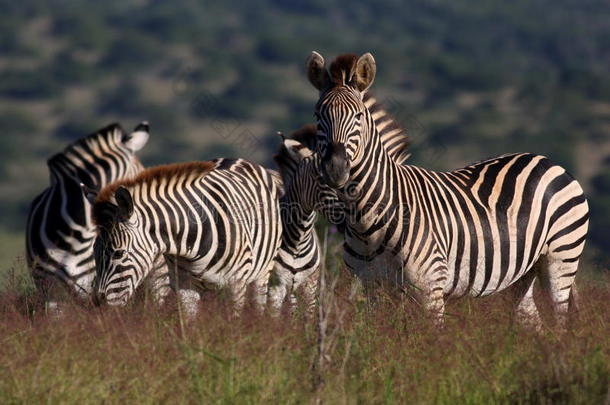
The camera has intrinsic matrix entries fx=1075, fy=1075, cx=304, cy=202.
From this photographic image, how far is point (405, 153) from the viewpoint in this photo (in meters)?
9.02

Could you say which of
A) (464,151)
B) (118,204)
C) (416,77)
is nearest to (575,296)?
(118,204)

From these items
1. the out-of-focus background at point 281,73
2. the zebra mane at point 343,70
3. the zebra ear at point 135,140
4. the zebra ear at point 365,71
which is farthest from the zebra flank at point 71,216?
the out-of-focus background at point 281,73

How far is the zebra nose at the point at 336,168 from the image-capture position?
701cm

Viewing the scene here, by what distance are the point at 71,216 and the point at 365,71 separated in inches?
131

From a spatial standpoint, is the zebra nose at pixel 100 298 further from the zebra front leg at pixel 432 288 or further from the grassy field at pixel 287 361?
the zebra front leg at pixel 432 288

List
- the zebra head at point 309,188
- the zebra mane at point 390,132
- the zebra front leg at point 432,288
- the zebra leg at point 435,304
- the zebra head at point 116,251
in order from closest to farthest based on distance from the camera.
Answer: the zebra leg at point 435,304
the zebra front leg at point 432,288
the zebra head at point 116,251
the zebra mane at point 390,132
the zebra head at point 309,188

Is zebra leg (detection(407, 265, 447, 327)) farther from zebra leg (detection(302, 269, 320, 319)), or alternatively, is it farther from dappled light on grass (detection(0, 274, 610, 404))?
zebra leg (detection(302, 269, 320, 319))

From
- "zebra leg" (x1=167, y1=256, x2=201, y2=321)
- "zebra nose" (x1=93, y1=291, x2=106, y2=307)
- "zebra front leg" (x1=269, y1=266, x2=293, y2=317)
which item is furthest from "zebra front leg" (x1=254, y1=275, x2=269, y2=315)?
"zebra nose" (x1=93, y1=291, x2=106, y2=307)

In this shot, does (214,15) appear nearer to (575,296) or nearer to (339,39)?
(339,39)

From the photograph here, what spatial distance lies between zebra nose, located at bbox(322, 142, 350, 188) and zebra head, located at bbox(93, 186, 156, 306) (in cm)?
139

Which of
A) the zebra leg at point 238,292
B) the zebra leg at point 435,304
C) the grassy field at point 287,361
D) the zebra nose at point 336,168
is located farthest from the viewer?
the zebra leg at point 238,292

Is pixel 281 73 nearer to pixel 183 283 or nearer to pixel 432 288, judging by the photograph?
pixel 183 283

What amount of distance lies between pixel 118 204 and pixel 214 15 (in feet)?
447

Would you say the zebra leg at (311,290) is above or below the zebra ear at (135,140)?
below
